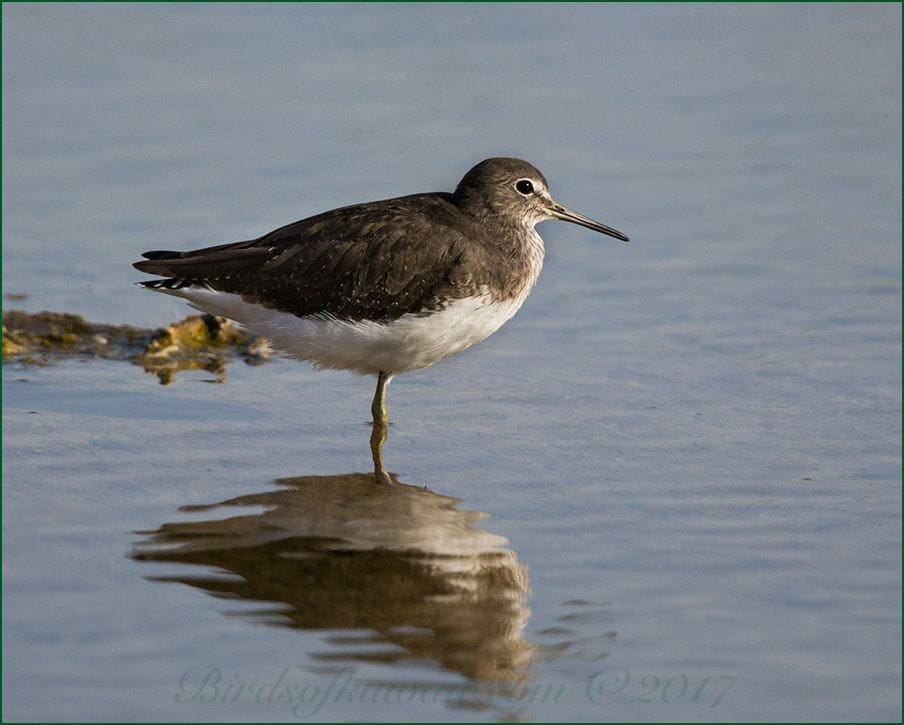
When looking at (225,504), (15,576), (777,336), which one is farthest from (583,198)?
(15,576)

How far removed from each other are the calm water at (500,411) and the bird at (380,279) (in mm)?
549

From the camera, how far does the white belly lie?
28.4 feet

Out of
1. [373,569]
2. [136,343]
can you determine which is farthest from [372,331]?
[136,343]

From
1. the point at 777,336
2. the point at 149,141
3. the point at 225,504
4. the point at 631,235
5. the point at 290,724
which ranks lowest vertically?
the point at 290,724

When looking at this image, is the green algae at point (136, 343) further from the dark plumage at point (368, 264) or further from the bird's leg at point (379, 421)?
the bird's leg at point (379, 421)

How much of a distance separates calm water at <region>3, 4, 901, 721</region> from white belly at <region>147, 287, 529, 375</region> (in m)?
0.45

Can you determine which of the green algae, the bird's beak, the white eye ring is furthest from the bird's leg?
the bird's beak

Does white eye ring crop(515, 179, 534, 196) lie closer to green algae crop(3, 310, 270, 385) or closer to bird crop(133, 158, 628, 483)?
bird crop(133, 158, 628, 483)

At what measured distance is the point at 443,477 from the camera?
27.0 feet

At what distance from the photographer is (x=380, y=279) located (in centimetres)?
873

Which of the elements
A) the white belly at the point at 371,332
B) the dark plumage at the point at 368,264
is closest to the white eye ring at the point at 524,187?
the dark plumage at the point at 368,264

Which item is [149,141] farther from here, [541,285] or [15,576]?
[15,576]

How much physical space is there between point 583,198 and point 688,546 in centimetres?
604

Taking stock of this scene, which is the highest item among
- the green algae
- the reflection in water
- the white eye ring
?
the white eye ring
